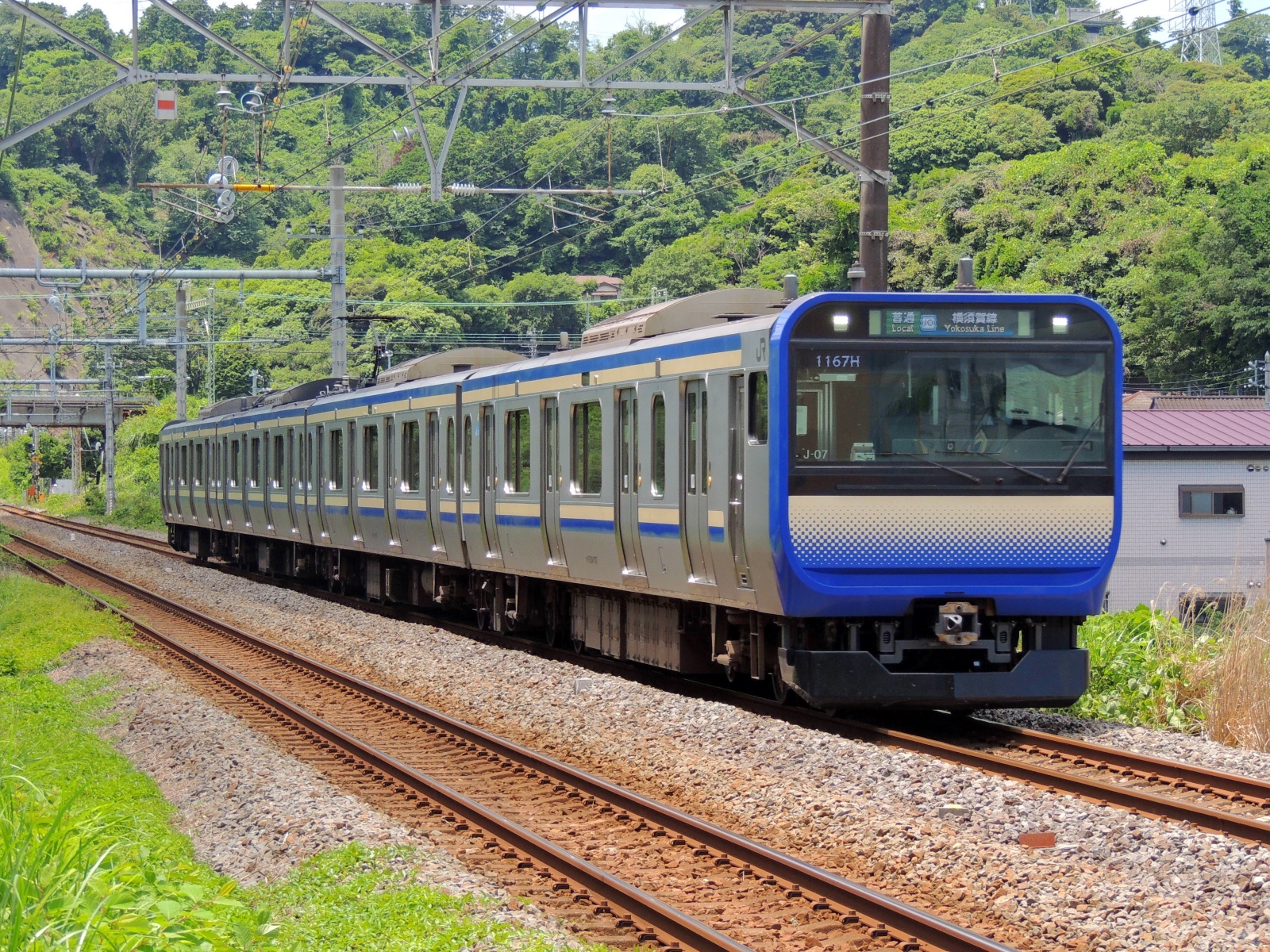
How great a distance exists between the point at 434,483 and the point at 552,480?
4163 mm

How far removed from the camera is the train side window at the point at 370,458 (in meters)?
21.9

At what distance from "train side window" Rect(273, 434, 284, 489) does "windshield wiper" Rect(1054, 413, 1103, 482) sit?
18.0 metres

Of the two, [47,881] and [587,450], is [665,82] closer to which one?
[587,450]

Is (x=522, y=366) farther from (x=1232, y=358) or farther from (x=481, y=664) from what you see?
(x=1232, y=358)

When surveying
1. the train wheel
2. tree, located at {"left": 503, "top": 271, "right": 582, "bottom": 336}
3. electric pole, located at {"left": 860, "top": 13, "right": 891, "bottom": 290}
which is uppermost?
tree, located at {"left": 503, "top": 271, "right": 582, "bottom": 336}

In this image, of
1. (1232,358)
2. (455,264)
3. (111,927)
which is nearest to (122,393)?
(455,264)

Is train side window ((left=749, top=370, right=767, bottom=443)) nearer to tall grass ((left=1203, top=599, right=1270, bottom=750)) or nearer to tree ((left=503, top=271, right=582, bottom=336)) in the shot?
tall grass ((left=1203, top=599, right=1270, bottom=750))

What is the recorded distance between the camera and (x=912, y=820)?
8.38 m

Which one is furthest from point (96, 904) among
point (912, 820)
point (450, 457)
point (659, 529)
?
point (450, 457)

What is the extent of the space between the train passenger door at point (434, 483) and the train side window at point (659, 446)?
253 inches

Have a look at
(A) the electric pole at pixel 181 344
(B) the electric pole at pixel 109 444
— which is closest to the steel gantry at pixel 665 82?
(A) the electric pole at pixel 181 344

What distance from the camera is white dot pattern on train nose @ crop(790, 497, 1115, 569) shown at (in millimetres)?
10719

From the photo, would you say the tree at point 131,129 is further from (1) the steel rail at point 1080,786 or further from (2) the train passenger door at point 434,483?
(1) the steel rail at point 1080,786

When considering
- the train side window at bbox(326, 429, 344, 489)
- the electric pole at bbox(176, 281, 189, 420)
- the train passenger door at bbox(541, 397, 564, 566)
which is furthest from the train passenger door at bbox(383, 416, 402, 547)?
the electric pole at bbox(176, 281, 189, 420)
